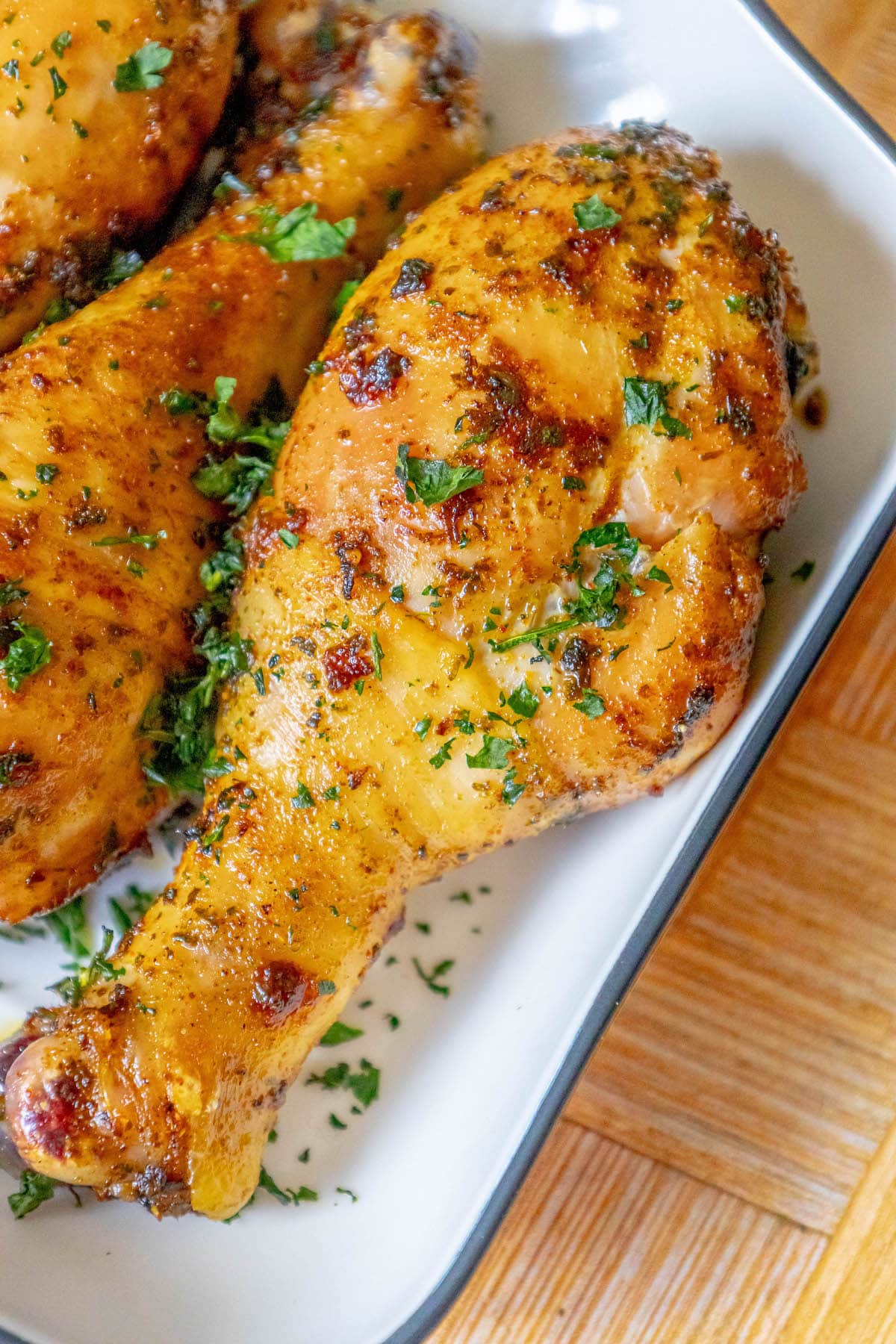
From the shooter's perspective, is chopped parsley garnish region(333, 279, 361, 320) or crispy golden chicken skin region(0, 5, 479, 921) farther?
chopped parsley garnish region(333, 279, 361, 320)

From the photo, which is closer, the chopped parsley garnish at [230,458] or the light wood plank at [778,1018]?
the chopped parsley garnish at [230,458]

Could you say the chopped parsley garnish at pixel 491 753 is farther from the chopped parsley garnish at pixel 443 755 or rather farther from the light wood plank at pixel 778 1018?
the light wood plank at pixel 778 1018

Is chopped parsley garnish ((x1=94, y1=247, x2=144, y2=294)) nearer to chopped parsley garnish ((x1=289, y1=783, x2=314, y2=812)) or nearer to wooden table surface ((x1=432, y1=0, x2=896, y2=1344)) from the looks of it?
chopped parsley garnish ((x1=289, y1=783, x2=314, y2=812))

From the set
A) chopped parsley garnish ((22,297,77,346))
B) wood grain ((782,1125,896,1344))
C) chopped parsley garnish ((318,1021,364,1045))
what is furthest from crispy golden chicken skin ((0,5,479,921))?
wood grain ((782,1125,896,1344))

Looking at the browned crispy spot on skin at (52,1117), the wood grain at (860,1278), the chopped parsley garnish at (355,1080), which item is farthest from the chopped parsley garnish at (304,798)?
the wood grain at (860,1278)

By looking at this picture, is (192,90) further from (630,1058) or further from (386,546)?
(630,1058)
